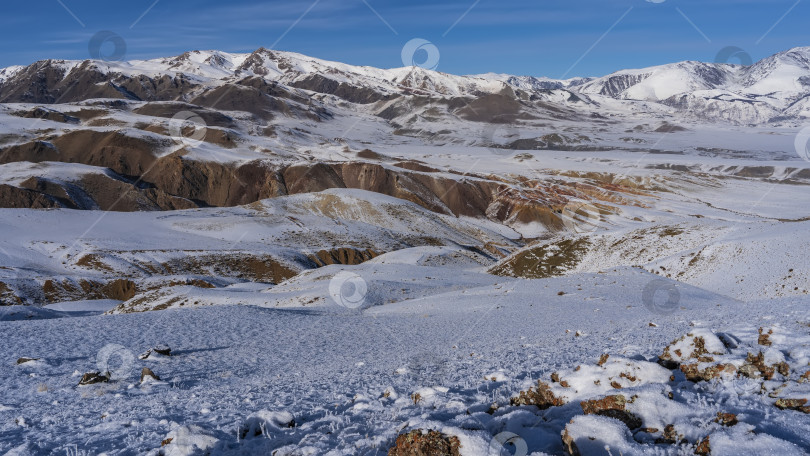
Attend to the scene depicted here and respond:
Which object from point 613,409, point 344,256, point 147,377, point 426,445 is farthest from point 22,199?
point 613,409

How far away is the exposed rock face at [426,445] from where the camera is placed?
504 cm

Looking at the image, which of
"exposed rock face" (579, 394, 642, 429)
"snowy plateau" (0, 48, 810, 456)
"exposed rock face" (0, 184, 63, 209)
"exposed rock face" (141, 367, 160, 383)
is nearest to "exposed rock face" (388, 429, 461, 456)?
"snowy plateau" (0, 48, 810, 456)

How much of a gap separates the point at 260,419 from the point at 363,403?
1741 mm

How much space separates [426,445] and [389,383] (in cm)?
462

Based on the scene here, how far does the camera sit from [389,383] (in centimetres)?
964

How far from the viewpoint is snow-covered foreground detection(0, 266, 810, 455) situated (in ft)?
17.9

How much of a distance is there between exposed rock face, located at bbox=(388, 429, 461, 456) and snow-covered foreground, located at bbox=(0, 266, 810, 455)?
13 centimetres

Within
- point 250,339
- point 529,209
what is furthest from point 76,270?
point 529,209

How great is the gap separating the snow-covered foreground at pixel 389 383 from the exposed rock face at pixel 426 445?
127 millimetres

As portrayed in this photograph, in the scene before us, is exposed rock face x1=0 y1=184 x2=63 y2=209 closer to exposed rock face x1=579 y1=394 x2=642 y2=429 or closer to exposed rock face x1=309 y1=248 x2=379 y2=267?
exposed rock face x1=309 y1=248 x2=379 y2=267

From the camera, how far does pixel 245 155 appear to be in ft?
383

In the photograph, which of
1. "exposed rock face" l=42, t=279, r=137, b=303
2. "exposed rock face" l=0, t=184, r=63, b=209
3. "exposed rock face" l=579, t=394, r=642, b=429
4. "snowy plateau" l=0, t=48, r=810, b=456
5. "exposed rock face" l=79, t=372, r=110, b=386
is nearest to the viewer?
"exposed rock face" l=579, t=394, r=642, b=429

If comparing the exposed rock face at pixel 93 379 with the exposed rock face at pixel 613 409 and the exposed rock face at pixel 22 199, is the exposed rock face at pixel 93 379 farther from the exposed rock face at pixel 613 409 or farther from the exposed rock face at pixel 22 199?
the exposed rock face at pixel 22 199

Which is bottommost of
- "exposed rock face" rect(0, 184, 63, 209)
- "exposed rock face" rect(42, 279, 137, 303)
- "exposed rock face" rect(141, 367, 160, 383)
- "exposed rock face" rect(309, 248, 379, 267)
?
"exposed rock face" rect(42, 279, 137, 303)
